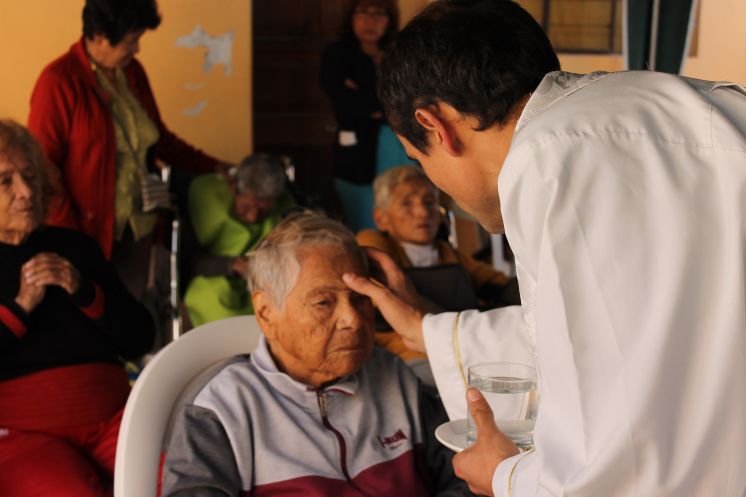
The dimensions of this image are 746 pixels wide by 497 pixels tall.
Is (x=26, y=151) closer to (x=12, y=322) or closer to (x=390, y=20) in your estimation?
(x=12, y=322)

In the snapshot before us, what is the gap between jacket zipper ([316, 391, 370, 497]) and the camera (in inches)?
81.4

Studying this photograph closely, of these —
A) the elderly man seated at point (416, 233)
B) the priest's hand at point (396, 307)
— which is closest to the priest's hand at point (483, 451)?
the priest's hand at point (396, 307)

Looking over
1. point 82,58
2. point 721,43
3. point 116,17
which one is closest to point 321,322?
point 116,17

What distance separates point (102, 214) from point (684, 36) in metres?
2.52

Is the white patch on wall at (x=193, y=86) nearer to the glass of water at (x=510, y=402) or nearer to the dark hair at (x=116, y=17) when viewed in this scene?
the dark hair at (x=116, y=17)

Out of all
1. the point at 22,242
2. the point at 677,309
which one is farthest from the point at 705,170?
the point at 22,242

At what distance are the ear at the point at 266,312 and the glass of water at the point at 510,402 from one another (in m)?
0.64

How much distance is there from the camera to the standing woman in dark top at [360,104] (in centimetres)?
549

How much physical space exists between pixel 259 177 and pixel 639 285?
3755mm

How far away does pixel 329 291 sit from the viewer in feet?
7.18

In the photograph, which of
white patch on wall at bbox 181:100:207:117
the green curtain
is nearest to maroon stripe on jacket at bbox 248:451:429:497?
the green curtain

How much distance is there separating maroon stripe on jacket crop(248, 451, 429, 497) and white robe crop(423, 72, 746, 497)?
3.00 ft

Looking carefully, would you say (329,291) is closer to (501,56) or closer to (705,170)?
(501,56)

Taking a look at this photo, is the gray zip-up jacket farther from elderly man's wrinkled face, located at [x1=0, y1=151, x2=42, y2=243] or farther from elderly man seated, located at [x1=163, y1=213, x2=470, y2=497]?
elderly man's wrinkled face, located at [x1=0, y1=151, x2=42, y2=243]
